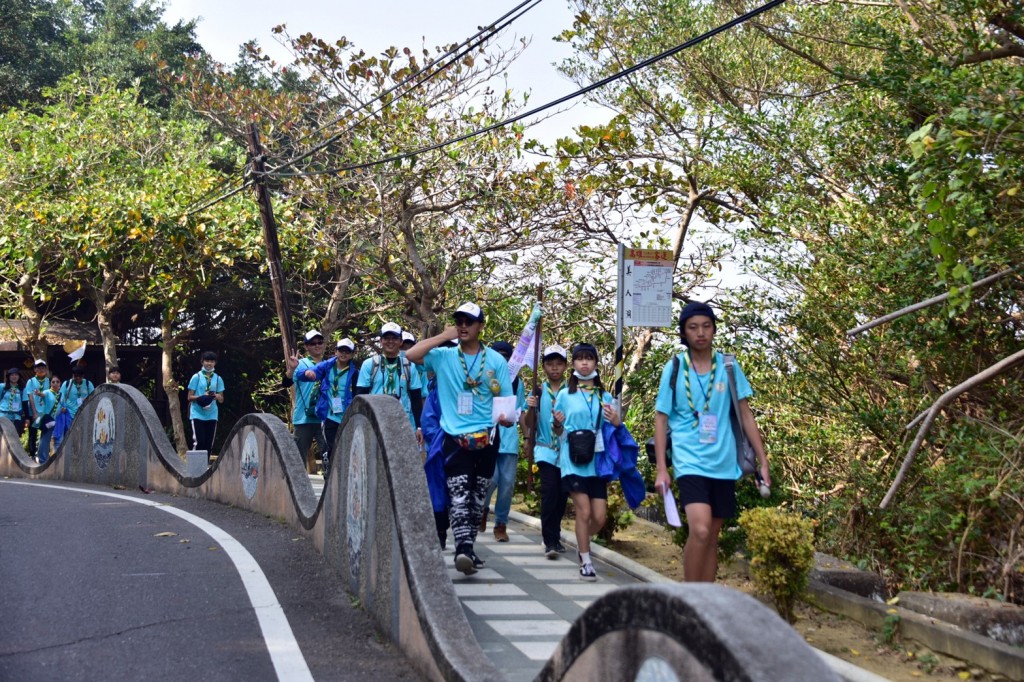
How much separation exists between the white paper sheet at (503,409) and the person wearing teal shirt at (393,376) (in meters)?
3.04

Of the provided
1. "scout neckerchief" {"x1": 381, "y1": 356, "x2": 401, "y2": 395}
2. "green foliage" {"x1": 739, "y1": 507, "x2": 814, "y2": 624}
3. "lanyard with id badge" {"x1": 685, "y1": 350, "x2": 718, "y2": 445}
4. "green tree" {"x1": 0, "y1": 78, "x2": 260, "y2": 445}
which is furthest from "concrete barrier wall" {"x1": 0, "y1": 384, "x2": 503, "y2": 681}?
"green tree" {"x1": 0, "y1": 78, "x2": 260, "y2": 445}

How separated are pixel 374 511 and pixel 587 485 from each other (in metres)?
2.77

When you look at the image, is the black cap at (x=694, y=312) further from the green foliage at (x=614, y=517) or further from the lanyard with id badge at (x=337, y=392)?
the lanyard with id badge at (x=337, y=392)

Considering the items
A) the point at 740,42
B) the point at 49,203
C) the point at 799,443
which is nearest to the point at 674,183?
the point at 740,42

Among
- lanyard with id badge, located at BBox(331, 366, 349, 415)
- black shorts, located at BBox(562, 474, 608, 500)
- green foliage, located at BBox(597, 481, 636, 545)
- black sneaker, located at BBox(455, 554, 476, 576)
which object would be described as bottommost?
black sneaker, located at BBox(455, 554, 476, 576)

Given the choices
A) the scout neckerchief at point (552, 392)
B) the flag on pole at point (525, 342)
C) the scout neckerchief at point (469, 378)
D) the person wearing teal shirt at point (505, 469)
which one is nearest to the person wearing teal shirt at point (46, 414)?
the person wearing teal shirt at point (505, 469)

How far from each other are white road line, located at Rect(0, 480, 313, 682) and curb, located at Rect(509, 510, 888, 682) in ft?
6.40

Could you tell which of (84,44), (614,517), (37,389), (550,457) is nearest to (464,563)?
(550,457)

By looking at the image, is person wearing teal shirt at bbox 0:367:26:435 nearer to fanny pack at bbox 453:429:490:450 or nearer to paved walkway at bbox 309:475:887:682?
paved walkway at bbox 309:475:887:682

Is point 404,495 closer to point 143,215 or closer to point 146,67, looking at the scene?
point 143,215

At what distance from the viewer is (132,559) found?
878 cm

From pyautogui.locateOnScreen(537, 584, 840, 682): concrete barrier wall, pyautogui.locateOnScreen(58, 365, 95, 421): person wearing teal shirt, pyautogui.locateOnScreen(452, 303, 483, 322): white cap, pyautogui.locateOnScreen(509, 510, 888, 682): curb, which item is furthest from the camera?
pyautogui.locateOnScreen(58, 365, 95, 421): person wearing teal shirt

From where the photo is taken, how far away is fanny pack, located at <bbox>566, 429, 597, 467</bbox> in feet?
29.9

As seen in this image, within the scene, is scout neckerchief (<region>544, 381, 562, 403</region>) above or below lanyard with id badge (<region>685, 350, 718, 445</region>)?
above
